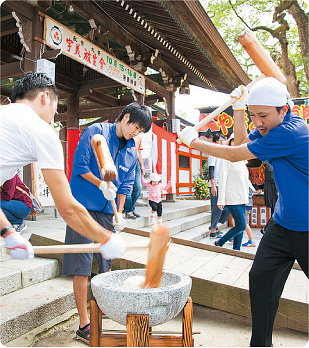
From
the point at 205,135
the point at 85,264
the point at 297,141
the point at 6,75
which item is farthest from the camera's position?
the point at 205,135

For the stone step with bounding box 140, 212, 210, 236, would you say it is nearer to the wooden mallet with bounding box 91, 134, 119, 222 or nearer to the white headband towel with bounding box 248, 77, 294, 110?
the wooden mallet with bounding box 91, 134, 119, 222

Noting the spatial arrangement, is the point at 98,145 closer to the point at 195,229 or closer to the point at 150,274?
the point at 150,274

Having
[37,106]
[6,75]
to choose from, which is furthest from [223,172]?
[6,75]

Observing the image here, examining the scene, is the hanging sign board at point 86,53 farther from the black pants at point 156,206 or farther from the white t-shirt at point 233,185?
the white t-shirt at point 233,185

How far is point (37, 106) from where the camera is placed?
217 cm

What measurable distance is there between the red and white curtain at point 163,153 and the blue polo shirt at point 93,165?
215 inches

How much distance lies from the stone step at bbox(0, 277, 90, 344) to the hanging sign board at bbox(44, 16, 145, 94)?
4.04 meters

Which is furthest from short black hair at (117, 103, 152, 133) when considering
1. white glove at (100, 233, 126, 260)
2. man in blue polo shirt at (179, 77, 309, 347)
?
white glove at (100, 233, 126, 260)

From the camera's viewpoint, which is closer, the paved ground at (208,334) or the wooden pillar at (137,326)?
the wooden pillar at (137,326)

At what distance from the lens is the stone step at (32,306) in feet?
9.19

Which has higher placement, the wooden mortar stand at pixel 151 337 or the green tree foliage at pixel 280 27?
the green tree foliage at pixel 280 27

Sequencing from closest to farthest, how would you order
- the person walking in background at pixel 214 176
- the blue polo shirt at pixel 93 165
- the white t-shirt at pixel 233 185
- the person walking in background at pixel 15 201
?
the blue polo shirt at pixel 93 165, the person walking in background at pixel 15 201, the white t-shirt at pixel 233 185, the person walking in background at pixel 214 176

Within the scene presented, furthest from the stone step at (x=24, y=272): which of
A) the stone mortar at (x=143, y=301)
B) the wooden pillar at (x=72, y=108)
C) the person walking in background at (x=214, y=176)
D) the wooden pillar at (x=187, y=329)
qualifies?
the wooden pillar at (x=72, y=108)

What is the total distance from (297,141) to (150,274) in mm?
1336
